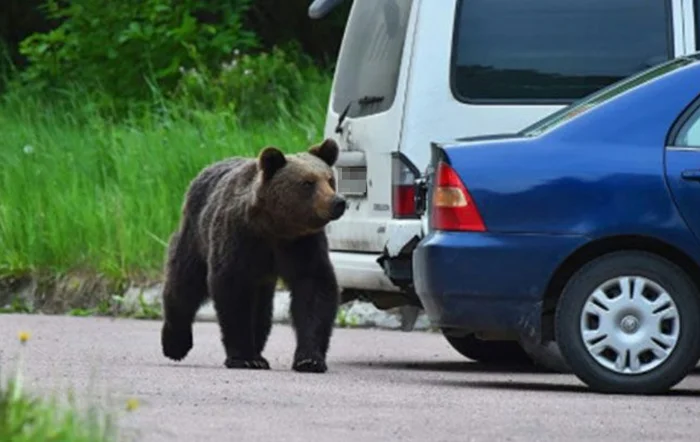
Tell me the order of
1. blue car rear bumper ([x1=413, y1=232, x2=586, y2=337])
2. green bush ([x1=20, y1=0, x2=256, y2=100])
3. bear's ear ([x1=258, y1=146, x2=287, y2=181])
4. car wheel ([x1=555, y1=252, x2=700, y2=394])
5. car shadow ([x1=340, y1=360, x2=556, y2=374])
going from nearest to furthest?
car wheel ([x1=555, y1=252, x2=700, y2=394]) < blue car rear bumper ([x1=413, y1=232, x2=586, y2=337]) < bear's ear ([x1=258, y1=146, x2=287, y2=181]) < car shadow ([x1=340, y1=360, x2=556, y2=374]) < green bush ([x1=20, y1=0, x2=256, y2=100])

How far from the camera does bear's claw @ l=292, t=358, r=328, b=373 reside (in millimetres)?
12594

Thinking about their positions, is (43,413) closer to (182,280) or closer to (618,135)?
(618,135)

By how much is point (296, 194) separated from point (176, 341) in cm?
131

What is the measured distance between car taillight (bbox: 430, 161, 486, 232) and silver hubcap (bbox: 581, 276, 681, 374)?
0.62m

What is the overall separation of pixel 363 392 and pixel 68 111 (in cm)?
1395

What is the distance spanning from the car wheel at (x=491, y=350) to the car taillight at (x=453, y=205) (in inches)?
97.8

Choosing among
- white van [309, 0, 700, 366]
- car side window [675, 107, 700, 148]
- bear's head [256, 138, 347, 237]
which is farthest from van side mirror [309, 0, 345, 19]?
car side window [675, 107, 700, 148]

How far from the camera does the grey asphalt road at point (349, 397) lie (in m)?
9.36

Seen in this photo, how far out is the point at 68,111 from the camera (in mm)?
24844

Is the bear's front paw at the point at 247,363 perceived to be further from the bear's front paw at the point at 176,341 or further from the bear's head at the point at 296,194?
the bear's front paw at the point at 176,341

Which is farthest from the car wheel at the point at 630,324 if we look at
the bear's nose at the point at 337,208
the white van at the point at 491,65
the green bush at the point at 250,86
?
the green bush at the point at 250,86

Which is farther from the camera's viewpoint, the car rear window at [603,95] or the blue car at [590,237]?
the car rear window at [603,95]

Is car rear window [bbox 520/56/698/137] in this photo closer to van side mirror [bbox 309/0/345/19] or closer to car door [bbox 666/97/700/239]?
car door [bbox 666/97/700/239]

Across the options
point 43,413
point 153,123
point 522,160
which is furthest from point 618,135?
point 153,123
